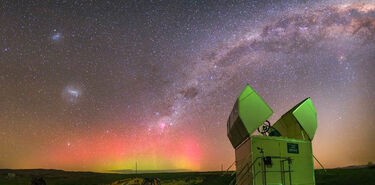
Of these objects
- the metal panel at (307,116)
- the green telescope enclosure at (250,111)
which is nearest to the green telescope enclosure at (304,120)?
the metal panel at (307,116)

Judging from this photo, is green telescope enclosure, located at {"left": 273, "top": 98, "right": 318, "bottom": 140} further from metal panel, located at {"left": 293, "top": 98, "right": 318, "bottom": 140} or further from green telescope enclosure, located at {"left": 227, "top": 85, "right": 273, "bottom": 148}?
green telescope enclosure, located at {"left": 227, "top": 85, "right": 273, "bottom": 148}

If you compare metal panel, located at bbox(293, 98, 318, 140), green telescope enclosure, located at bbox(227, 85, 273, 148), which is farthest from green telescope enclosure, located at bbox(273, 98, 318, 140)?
green telescope enclosure, located at bbox(227, 85, 273, 148)

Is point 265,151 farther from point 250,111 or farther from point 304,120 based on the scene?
point 304,120

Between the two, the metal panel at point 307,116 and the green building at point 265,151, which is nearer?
the green building at point 265,151

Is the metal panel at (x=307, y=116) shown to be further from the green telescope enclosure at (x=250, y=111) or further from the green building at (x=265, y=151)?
the green telescope enclosure at (x=250, y=111)

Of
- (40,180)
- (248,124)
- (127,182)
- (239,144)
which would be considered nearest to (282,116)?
(239,144)

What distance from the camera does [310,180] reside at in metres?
13.4

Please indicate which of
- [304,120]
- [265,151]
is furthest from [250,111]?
[304,120]

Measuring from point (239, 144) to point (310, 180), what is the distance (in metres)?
3.79

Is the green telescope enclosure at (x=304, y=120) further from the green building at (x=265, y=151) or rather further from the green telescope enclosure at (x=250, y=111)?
the green telescope enclosure at (x=250, y=111)

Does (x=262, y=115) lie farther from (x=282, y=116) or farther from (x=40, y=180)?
(x=40, y=180)

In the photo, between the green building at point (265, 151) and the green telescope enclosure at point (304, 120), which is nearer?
the green building at point (265, 151)

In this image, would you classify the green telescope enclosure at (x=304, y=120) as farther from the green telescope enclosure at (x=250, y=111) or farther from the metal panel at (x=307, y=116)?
the green telescope enclosure at (x=250, y=111)

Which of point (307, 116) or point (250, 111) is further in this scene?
point (307, 116)
